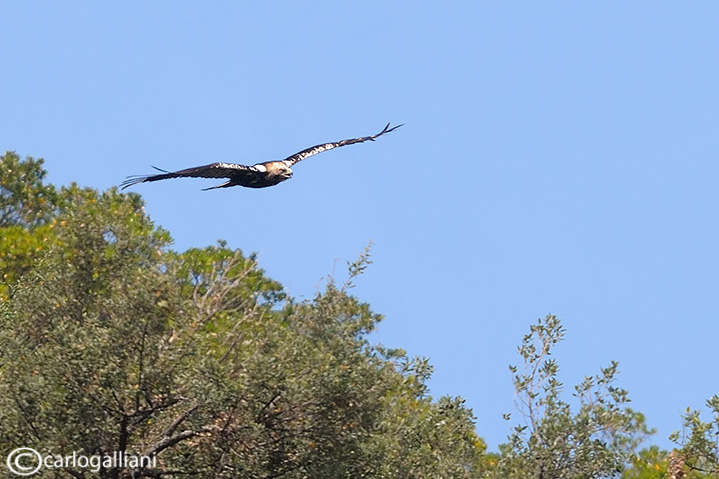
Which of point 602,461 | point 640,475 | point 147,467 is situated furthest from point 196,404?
point 640,475

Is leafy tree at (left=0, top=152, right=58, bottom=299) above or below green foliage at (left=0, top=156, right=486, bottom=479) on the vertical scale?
above

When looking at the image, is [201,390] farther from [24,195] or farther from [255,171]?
[24,195]

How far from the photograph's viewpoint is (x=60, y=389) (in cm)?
1562

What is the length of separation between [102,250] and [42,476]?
3363mm

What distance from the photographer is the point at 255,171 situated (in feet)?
68.3

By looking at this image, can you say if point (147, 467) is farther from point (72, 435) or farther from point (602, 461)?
point (602, 461)

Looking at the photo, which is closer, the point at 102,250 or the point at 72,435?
the point at 72,435

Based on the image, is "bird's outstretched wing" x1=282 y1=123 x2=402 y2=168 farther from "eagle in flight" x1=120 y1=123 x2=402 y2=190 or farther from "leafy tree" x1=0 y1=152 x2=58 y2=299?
"leafy tree" x1=0 y1=152 x2=58 y2=299

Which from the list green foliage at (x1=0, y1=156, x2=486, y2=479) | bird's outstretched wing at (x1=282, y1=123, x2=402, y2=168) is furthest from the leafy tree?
green foliage at (x1=0, y1=156, x2=486, y2=479)

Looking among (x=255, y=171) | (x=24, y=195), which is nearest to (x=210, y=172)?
(x=255, y=171)

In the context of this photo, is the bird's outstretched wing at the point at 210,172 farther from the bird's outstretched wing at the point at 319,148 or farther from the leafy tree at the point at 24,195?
the leafy tree at the point at 24,195

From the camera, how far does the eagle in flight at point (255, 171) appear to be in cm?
1869

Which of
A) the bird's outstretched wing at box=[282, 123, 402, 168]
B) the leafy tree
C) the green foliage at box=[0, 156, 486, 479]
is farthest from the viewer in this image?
the leafy tree

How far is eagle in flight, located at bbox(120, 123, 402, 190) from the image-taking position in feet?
61.3
